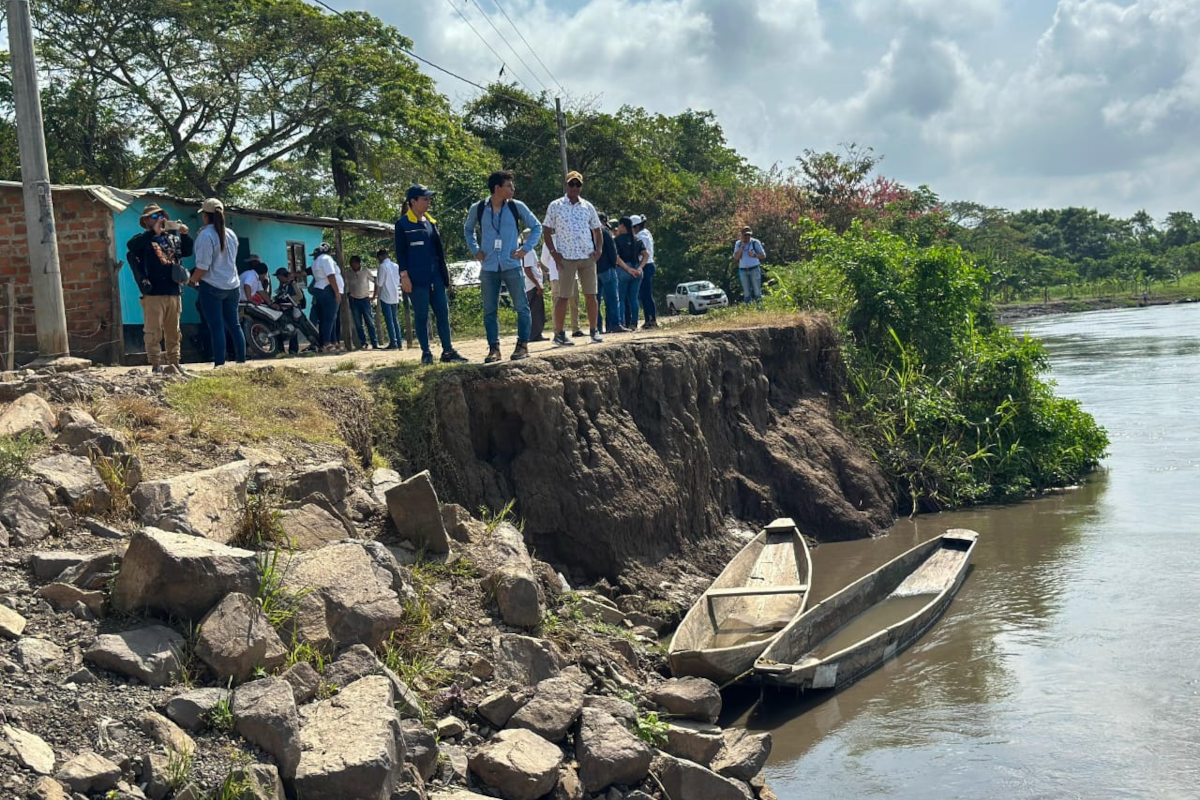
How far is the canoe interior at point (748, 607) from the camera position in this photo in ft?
31.6

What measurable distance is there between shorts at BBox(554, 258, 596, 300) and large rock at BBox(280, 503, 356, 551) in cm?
640

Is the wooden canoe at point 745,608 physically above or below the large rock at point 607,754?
below

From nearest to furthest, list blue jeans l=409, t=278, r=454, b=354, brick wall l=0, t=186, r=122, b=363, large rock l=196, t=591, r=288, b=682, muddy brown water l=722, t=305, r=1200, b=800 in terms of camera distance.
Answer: large rock l=196, t=591, r=288, b=682, muddy brown water l=722, t=305, r=1200, b=800, blue jeans l=409, t=278, r=454, b=354, brick wall l=0, t=186, r=122, b=363

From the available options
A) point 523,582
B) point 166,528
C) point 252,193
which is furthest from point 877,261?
point 252,193

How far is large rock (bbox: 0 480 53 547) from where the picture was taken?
6613 mm

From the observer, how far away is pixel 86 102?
89.0 ft

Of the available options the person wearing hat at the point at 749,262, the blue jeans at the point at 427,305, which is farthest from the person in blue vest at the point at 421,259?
the person wearing hat at the point at 749,262

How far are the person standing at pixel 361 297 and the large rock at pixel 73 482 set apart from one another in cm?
1138

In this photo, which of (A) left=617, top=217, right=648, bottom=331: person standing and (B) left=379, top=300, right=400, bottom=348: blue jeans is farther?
(B) left=379, top=300, right=400, bottom=348: blue jeans

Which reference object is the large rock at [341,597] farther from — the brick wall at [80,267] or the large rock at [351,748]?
the brick wall at [80,267]

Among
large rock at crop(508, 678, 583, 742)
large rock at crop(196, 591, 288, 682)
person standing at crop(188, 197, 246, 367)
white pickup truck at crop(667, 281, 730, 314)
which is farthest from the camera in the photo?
white pickup truck at crop(667, 281, 730, 314)

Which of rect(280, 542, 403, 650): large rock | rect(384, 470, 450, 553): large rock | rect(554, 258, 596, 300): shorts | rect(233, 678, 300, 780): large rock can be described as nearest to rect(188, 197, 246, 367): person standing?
rect(554, 258, 596, 300): shorts

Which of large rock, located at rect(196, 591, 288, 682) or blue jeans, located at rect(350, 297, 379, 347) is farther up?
blue jeans, located at rect(350, 297, 379, 347)

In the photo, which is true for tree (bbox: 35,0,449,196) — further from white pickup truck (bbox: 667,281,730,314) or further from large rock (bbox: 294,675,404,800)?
large rock (bbox: 294,675,404,800)
